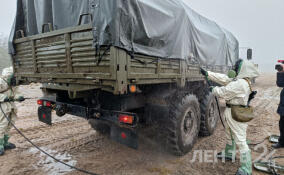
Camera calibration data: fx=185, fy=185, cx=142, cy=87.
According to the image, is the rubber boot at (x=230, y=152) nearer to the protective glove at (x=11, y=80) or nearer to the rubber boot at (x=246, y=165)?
the rubber boot at (x=246, y=165)

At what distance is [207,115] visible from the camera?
4469 mm

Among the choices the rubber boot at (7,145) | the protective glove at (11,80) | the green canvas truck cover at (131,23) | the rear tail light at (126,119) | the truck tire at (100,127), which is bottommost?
the rubber boot at (7,145)

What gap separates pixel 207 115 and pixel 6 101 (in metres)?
4.40

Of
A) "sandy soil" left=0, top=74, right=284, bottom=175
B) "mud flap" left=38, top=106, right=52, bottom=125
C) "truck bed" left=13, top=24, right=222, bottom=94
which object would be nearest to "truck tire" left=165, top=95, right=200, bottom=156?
"sandy soil" left=0, top=74, right=284, bottom=175

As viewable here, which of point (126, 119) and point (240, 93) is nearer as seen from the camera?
point (126, 119)

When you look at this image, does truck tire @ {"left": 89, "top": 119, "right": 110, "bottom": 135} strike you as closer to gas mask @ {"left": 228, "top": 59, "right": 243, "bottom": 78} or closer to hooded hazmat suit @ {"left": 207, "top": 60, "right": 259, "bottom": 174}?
hooded hazmat suit @ {"left": 207, "top": 60, "right": 259, "bottom": 174}

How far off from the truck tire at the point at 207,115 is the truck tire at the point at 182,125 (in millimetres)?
531

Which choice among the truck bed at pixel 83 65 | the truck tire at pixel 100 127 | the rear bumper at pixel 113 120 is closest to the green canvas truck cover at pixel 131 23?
the truck bed at pixel 83 65

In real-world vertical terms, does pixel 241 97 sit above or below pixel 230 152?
above

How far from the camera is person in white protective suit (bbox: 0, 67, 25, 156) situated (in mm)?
3705

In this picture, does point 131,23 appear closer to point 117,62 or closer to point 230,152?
point 117,62

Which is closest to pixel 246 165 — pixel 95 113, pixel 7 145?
pixel 95 113

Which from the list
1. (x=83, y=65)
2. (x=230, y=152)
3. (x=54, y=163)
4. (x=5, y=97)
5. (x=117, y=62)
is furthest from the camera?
(x=5, y=97)

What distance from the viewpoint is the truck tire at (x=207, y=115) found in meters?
4.39
